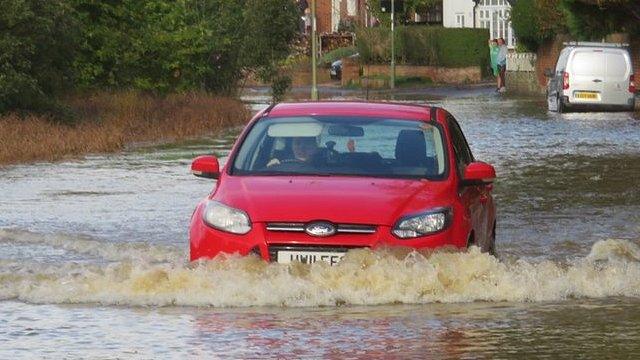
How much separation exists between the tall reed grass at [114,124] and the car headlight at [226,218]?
17.3 m

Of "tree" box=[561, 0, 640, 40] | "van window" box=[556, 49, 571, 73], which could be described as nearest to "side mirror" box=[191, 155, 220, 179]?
"van window" box=[556, 49, 571, 73]

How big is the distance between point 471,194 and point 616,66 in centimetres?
3754

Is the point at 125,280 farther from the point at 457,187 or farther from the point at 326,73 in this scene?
the point at 326,73

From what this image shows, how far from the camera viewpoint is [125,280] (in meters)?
13.5

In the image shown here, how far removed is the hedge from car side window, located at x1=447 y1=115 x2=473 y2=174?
69.6 meters

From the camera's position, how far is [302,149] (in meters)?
14.1

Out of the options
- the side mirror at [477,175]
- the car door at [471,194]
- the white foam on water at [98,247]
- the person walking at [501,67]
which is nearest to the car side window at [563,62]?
the person walking at [501,67]

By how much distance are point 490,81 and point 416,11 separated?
18076 millimetres

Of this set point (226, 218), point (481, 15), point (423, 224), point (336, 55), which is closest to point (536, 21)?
point (481, 15)

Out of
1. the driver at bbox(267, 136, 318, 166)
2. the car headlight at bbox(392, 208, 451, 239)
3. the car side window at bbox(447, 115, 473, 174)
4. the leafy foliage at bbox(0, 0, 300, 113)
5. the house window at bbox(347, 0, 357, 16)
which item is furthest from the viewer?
the house window at bbox(347, 0, 357, 16)

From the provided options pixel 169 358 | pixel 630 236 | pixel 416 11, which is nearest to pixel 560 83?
pixel 630 236

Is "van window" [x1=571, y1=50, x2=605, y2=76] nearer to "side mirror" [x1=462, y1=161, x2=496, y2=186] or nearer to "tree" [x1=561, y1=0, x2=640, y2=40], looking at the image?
"tree" [x1=561, y1=0, x2=640, y2=40]

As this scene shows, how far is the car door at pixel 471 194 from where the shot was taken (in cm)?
1360

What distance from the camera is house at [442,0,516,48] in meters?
95.8
